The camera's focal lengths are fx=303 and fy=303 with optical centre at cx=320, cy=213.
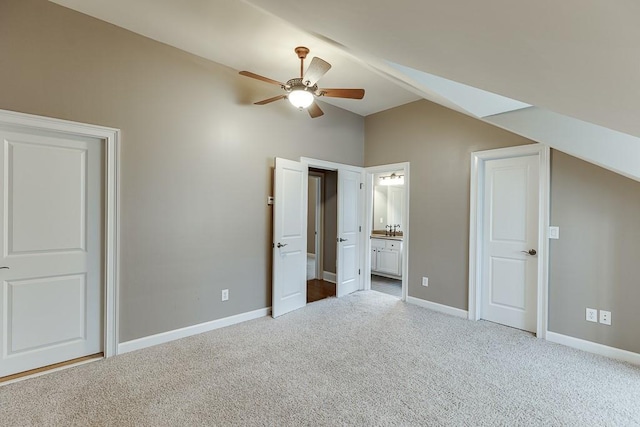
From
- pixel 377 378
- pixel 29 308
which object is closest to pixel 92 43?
pixel 29 308

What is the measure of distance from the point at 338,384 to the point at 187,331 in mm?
1777

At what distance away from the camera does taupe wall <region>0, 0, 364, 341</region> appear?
244 centimetres

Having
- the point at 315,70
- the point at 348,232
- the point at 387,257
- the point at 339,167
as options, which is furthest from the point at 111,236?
the point at 387,257

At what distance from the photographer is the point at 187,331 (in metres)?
3.21

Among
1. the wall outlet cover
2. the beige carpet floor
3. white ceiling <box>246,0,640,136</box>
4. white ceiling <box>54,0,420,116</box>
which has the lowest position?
the beige carpet floor

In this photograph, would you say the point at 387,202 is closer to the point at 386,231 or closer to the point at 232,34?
the point at 386,231

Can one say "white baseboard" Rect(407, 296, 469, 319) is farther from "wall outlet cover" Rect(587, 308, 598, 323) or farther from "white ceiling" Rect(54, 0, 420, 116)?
"white ceiling" Rect(54, 0, 420, 116)

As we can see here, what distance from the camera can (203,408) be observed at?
6.77ft

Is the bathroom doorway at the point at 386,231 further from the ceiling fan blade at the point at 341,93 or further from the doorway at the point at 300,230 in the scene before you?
the ceiling fan blade at the point at 341,93

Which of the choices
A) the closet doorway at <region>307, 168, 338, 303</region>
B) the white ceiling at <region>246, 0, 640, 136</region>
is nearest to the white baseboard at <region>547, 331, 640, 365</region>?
the white ceiling at <region>246, 0, 640, 136</region>

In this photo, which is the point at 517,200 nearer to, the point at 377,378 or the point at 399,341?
the point at 399,341

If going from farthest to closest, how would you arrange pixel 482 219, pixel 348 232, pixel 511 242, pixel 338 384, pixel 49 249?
pixel 348 232
pixel 482 219
pixel 511 242
pixel 49 249
pixel 338 384

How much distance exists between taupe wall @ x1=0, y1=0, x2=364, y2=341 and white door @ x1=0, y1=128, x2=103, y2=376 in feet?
0.75

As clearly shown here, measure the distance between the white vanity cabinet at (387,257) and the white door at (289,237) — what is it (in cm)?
216
